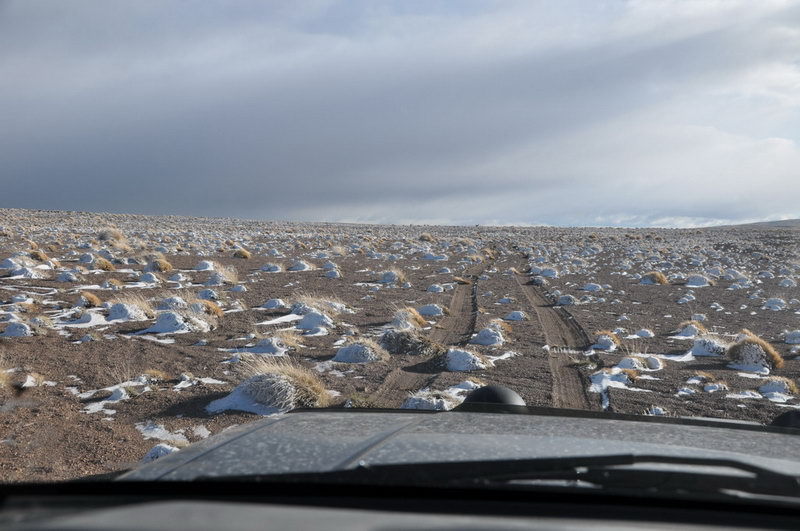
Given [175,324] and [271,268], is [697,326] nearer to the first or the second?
[175,324]

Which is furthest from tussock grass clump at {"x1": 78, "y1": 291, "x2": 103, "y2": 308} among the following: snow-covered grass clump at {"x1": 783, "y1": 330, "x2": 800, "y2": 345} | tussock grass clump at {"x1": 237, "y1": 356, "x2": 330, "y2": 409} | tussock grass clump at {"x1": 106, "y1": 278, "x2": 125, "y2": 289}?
snow-covered grass clump at {"x1": 783, "y1": 330, "x2": 800, "y2": 345}

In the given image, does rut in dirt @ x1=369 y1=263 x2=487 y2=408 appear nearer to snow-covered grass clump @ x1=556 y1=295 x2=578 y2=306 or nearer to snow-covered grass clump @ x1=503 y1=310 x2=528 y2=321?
snow-covered grass clump @ x1=503 y1=310 x2=528 y2=321

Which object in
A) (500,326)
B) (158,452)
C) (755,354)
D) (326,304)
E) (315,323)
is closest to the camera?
(158,452)

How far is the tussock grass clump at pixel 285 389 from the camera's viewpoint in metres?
7.04

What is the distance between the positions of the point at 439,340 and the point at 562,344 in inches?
103

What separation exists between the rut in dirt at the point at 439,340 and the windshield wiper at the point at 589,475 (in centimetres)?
521

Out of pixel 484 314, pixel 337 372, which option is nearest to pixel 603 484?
pixel 337 372

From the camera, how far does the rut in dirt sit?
25.1 ft

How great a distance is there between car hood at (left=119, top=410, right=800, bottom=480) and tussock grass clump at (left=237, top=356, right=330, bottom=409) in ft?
13.8

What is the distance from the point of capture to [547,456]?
2.17 m

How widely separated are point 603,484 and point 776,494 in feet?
1.98

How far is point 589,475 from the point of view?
2033 mm

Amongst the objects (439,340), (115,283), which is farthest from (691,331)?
(115,283)

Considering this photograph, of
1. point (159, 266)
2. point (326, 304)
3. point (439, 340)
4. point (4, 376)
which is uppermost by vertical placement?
point (159, 266)
